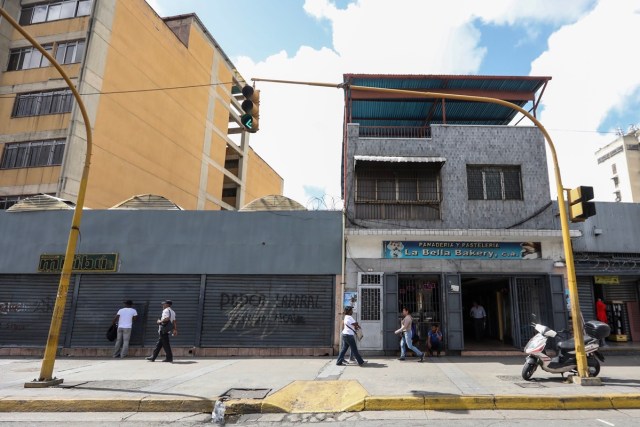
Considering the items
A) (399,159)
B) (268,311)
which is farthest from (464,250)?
(268,311)

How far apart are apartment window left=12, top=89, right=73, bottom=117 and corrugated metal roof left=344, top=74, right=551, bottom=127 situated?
52.8 feet

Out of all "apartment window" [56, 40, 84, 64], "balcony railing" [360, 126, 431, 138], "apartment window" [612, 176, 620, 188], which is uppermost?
"apartment window" [612, 176, 620, 188]

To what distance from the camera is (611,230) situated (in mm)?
12484

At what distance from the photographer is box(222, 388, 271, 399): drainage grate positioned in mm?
6570

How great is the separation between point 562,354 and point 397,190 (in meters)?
6.47

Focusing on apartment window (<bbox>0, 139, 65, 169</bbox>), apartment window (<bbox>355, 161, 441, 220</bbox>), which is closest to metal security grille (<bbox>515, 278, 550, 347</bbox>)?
apartment window (<bbox>355, 161, 441, 220</bbox>)

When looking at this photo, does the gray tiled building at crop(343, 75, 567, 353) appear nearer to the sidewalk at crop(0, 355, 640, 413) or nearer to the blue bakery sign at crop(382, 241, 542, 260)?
the blue bakery sign at crop(382, 241, 542, 260)

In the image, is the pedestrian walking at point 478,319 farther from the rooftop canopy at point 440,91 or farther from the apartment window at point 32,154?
the apartment window at point 32,154

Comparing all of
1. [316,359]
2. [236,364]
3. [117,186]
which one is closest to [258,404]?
[236,364]

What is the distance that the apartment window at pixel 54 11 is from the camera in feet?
74.6

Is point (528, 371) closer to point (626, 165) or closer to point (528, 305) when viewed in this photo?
point (528, 305)

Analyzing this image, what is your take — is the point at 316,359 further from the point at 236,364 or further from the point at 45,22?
the point at 45,22

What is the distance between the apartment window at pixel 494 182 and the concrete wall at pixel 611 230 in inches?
84.4

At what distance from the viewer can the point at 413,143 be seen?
42.1ft
